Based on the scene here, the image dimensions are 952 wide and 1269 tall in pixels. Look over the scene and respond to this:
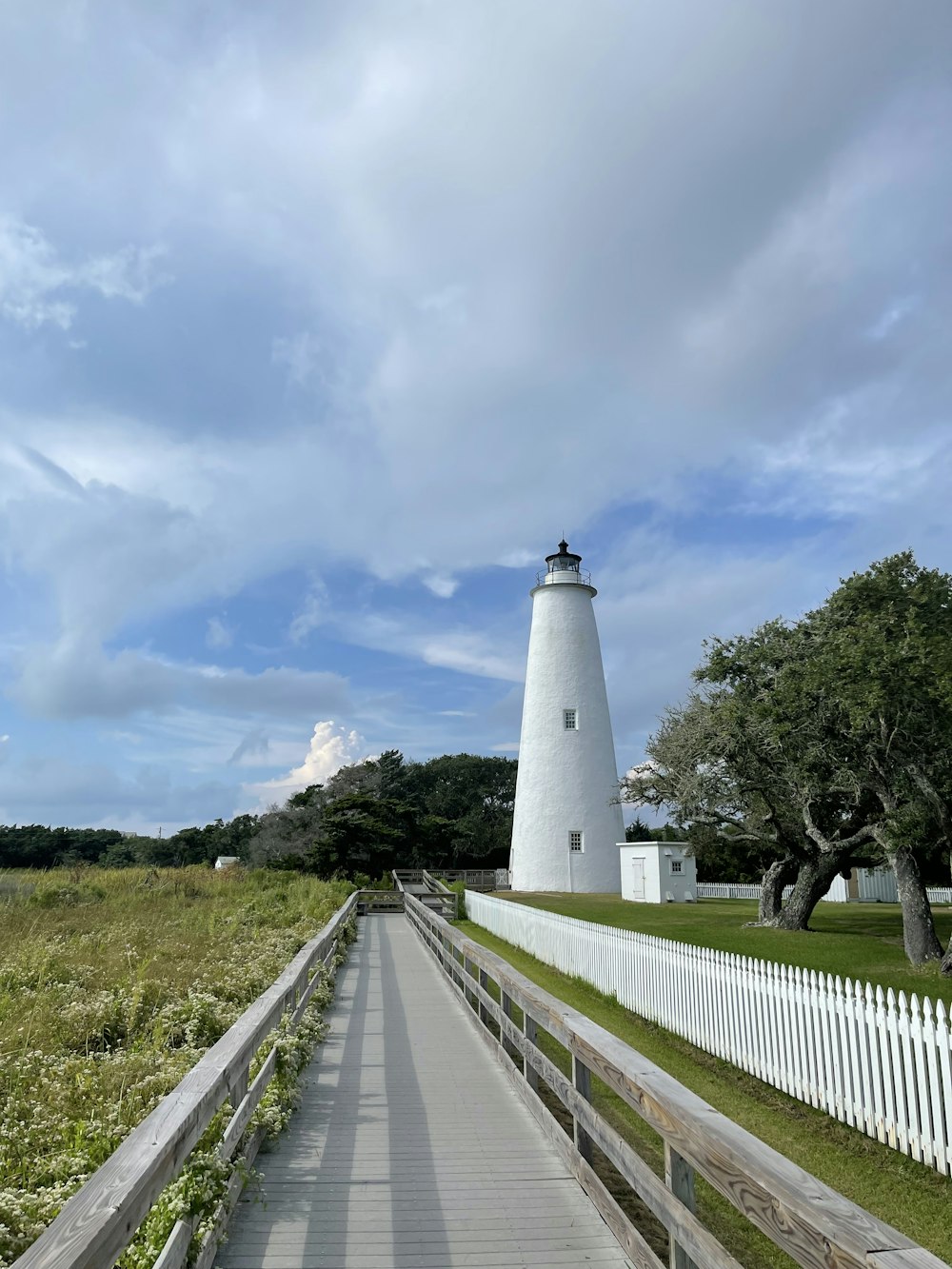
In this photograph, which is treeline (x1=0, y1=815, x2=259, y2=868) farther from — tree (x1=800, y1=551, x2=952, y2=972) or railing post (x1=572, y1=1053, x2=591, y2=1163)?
railing post (x1=572, y1=1053, x2=591, y2=1163)

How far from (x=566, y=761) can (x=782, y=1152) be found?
25.6 metres

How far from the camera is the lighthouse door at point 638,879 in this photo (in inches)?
1194

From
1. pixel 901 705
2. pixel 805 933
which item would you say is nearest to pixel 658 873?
pixel 805 933

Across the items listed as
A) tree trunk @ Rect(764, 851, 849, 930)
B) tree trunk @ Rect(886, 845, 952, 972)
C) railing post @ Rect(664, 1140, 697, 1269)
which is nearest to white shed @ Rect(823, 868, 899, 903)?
tree trunk @ Rect(764, 851, 849, 930)

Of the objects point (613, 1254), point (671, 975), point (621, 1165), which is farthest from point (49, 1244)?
point (671, 975)

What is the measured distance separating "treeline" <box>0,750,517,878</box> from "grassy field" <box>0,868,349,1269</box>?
814 inches

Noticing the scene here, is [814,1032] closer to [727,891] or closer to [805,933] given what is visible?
[805,933]

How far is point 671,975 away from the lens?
34.2 feet

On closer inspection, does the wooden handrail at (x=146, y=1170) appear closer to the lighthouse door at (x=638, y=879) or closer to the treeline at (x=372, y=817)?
the lighthouse door at (x=638, y=879)

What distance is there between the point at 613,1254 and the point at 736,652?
16253 mm

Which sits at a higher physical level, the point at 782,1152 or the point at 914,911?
the point at 914,911

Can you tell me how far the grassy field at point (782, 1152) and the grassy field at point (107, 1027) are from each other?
8.76ft

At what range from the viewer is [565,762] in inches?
1278

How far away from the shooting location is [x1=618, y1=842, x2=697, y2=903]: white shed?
1166 inches
